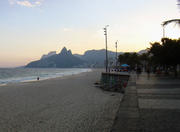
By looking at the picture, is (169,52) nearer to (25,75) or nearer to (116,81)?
(116,81)

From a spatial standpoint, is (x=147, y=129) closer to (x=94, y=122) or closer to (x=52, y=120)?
(x=94, y=122)

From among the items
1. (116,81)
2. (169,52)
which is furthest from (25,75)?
(169,52)

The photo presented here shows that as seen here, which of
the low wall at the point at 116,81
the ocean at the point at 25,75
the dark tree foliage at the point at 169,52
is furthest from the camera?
the ocean at the point at 25,75

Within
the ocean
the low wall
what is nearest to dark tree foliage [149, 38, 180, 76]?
the low wall

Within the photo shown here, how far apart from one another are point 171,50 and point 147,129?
18.5 metres

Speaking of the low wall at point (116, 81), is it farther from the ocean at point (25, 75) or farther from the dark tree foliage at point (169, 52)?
the ocean at point (25, 75)

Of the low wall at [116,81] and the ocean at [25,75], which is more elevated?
the low wall at [116,81]

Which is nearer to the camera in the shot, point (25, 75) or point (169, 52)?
point (169, 52)

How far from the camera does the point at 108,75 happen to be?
2312 centimetres

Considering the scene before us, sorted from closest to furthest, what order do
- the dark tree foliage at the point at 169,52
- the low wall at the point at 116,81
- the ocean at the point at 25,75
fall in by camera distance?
the low wall at the point at 116,81, the dark tree foliage at the point at 169,52, the ocean at the point at 25,75

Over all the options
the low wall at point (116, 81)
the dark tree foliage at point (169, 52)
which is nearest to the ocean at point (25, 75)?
the low wall at point (116, 81)

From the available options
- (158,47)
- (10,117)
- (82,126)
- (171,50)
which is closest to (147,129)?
(82,126)

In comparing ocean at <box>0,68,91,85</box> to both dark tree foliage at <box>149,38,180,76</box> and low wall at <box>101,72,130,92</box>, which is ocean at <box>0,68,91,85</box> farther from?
dark tree foliage at <box>149,38,180,76</box>

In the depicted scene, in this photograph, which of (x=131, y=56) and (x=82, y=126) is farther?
(x=131, y=56)
